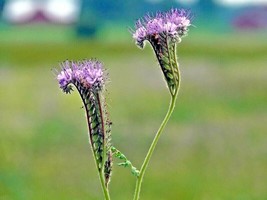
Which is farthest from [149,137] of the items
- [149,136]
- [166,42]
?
[166,42]

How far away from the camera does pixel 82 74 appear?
30.0 inches

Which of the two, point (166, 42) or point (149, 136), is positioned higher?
point (149, 136)

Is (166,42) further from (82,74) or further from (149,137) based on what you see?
(149,137)

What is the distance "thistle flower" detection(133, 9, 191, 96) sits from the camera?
30.9 inches

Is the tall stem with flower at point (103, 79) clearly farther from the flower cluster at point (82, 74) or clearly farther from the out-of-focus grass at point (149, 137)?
the out-of-focus grass at point (149, 137)

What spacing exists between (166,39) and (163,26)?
1 centimetres

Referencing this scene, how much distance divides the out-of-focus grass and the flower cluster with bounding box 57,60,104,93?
57.3 inches

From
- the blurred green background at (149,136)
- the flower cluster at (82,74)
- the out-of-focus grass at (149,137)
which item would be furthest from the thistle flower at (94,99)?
the out-of-focus grass at (149,137)

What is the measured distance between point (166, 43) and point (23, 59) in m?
15.5

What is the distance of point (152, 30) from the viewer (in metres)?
0.79

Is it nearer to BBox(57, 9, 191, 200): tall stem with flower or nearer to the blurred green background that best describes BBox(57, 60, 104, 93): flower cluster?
BBox(57, 9, 191, 200): tall stem with flower

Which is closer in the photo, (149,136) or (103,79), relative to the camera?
(103,79)

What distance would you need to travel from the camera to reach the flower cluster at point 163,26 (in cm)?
78

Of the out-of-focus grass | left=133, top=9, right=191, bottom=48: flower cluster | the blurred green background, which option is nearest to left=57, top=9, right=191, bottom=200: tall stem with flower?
left=133, top=9, right=191, bottom=48: flower cluster
